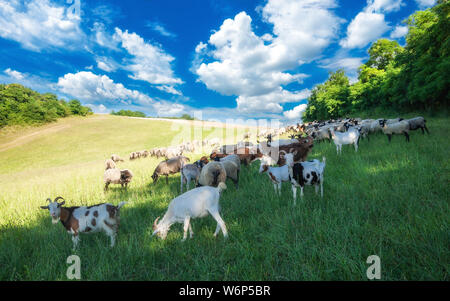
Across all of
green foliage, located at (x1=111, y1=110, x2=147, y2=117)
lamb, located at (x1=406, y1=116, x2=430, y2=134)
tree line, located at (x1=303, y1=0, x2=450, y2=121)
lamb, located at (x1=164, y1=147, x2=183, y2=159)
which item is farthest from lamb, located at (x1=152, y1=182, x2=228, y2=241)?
green foliage, located at (x1=111, y1=110, x2=147, y2=117)

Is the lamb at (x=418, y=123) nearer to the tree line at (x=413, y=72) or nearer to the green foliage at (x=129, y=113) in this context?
the tree line at (x=413, y=72)

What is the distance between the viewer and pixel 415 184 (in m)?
5.02

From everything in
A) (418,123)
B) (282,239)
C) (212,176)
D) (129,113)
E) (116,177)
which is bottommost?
(282,239)

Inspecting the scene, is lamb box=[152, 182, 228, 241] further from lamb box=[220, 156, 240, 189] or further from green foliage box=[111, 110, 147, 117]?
green foliage box=[111, 110, 147, 117]

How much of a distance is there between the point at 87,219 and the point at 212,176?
374 cm

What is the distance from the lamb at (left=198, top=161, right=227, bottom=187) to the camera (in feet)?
21.5

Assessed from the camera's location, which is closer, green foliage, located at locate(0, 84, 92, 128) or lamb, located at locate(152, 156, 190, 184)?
lamb, located at locate(152, 156, 190, 184)

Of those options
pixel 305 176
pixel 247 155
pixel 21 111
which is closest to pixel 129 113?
pixel 21 111

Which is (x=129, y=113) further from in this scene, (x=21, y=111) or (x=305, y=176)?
(x=305, y=176)

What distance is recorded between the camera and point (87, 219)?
12.9ft

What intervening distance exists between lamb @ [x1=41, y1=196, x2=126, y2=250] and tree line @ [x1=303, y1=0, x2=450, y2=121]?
25.6 m

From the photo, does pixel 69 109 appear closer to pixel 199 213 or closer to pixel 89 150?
pixel 89 150
